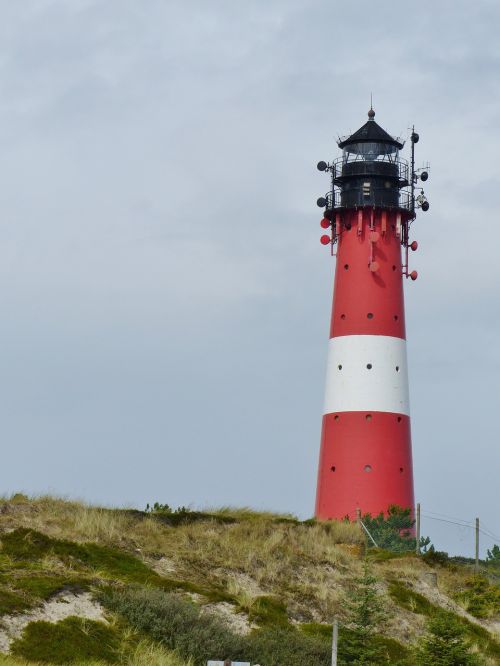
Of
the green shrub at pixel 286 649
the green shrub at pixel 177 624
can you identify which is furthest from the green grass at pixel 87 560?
the green shrub at pixel 286 649

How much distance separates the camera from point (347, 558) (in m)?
42.5

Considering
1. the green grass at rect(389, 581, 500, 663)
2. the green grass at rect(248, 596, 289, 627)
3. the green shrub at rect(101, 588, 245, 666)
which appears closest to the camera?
the green shrub at rect(101, 588, 245, 666)

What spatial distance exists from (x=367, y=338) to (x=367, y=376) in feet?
5.88

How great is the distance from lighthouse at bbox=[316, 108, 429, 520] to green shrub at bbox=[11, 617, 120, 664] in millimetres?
27798

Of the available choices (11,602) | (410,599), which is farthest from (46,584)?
(410,599)

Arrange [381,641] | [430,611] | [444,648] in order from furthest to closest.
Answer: [430,611] → [381,641] → [444,648]

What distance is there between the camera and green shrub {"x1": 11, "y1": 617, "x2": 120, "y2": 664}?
2897 centimetres

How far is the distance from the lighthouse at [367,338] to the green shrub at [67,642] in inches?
1094

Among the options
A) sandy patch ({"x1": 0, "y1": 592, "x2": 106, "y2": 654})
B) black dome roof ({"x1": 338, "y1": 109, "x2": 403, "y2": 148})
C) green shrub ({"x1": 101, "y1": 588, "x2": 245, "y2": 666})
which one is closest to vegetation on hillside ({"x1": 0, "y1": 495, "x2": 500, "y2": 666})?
green shrub ({"x1": 101, "y1": 588, "x2": 245, "y2": 666})

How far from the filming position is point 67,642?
2973cm

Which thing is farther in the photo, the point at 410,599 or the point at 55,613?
the point at 410,599

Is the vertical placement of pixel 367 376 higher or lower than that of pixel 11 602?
higher

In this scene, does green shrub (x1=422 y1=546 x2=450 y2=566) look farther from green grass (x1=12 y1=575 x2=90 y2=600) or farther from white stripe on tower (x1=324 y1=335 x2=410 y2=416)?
green grass (x1=12 y1=575 x2=90 y2=600)

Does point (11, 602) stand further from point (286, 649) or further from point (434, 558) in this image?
point (434, 558)
